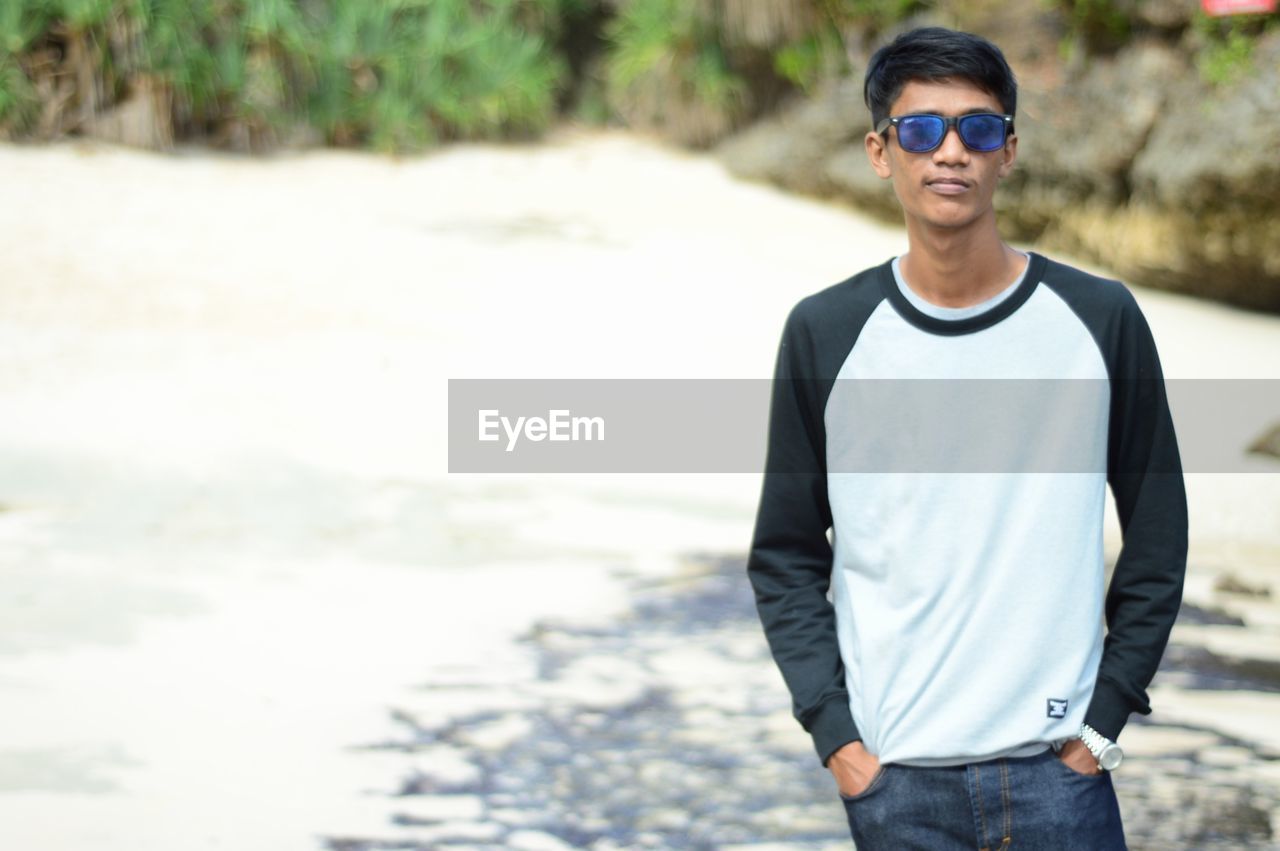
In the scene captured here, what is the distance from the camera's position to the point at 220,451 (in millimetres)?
6230

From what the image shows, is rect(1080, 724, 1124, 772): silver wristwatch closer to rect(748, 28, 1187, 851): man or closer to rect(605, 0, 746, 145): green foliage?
rect(748, 28, 1187, 851): man

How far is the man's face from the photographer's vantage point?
185 cm

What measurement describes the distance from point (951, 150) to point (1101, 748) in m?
0.72

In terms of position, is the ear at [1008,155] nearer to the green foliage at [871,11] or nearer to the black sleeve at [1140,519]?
the black sleeve at [1140,519]

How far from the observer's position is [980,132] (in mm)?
1857

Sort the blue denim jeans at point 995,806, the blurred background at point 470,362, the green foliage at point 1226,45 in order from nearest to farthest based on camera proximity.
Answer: the blue denim jeans at point 995,806, the blurred background at point 470,362, the green foliage at point 1226,45

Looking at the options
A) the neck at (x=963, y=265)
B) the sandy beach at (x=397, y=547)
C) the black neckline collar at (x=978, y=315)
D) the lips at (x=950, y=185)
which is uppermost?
the lips at (x=950, y=185)

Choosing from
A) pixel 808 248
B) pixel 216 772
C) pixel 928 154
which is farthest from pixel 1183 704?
pixel 808 248

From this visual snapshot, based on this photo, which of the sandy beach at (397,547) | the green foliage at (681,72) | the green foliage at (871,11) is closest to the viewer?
the sandy beach at (397,547)

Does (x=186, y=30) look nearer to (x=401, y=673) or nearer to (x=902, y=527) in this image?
(x=401, y=673)

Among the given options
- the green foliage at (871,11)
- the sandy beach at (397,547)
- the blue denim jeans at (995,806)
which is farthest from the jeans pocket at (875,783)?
the green foliage at (871,11)

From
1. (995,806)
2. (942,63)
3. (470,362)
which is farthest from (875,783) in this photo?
(470,362)

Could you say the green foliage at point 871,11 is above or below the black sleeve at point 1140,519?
above

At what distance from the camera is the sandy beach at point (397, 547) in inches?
143
